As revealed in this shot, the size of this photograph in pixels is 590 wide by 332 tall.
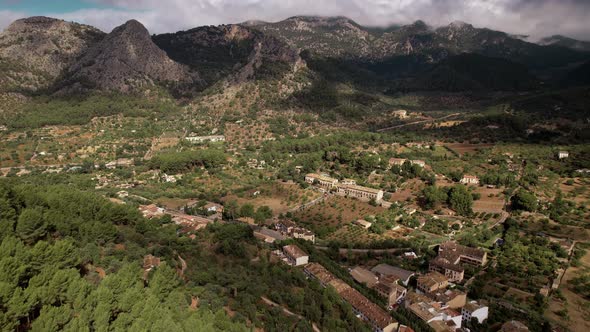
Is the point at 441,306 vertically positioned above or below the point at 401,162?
below

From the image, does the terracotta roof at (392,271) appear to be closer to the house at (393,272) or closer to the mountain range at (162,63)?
the house at (393,272)

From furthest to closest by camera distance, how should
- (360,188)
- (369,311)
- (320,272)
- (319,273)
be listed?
(360,188), (320,272), (319,273), (369,311)

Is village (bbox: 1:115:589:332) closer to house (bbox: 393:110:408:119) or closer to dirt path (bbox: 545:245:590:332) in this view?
dirt path (bbox: 545:245:590:332)

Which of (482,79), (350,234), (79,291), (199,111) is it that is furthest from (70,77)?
(482,79)

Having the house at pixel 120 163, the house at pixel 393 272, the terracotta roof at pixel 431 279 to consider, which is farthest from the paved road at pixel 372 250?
the house at pixel 120 163

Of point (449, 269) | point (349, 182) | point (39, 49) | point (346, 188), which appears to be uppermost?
point (39, 49)

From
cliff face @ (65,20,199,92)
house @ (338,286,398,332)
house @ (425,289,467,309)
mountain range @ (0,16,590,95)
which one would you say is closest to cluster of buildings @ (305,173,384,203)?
house @ (425,289,467,309)

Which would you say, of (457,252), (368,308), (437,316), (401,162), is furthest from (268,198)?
(437,316)

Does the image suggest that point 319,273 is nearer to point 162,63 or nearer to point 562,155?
point 562,155
